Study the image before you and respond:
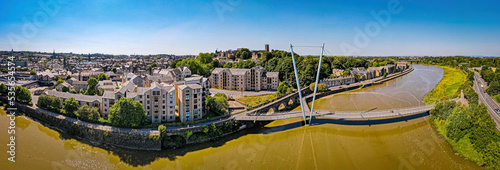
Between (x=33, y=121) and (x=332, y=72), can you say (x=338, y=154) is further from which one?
(x=332, y=72)

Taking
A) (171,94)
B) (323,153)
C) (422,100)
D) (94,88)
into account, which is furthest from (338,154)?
(94,88)

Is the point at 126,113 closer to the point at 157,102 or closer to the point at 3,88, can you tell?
the point at 157,102

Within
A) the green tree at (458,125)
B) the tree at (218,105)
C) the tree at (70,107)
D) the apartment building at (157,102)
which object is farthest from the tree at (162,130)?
the green tree at (458,125)

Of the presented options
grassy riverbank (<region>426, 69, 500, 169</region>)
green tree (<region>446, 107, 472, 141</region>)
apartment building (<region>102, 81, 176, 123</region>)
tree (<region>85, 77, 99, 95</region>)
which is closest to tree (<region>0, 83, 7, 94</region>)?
tree (<region>85, 77, 99, 95</region>)

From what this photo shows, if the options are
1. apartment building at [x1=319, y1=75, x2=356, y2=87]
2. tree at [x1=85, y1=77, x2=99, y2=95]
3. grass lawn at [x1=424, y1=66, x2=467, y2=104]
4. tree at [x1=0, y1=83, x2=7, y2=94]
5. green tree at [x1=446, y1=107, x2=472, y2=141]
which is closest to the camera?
green tree at [x1=446, y1=107, x2=472, y2=141]

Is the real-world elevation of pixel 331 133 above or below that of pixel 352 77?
below

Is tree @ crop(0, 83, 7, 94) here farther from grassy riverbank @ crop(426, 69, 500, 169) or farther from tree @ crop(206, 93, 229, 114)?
grassy riverbank @ crop(426, 69, 500, 169)

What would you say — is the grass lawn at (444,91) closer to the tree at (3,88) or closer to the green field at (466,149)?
the green field at (466,149)
